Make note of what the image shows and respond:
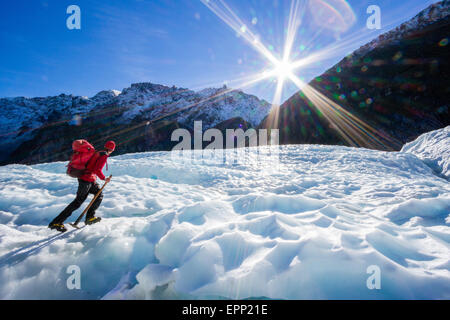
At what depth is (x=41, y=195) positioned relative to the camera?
200 inches

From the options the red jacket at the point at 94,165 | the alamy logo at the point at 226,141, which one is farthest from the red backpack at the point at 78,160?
the alamy logo at the point at 226,141

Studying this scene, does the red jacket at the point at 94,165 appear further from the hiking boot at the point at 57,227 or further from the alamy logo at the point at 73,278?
the alamy logo at the point at 73,278

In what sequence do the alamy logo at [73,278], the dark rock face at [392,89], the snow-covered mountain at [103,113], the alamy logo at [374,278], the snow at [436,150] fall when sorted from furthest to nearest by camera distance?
the snow-covered mountain at [103,113], the dark rock face at [392,89], the snow at [436,150], the alamy logo at [73,278], the alamy logo at [374,278]

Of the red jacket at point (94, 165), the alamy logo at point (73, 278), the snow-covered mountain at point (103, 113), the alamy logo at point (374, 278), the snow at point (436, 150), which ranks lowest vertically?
the alamy logo at point (73, 278)

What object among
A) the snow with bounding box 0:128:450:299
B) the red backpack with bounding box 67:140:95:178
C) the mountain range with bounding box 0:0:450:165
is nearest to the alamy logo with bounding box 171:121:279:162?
the mountain range with bounding box 0:0:450:165

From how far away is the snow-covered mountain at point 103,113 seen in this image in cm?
7481

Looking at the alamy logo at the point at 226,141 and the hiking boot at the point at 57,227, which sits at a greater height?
the alamy logo at the point at 226,141

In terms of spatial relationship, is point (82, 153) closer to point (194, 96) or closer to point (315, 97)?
point (315, 97)

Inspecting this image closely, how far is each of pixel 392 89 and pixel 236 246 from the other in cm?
3756

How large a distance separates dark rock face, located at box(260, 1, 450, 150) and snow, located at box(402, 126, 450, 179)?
17688 mm

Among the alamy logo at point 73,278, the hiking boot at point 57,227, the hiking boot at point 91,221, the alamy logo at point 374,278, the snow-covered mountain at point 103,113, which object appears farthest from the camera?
the snow-covered mountain at point 103,113

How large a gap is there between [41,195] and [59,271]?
403cm

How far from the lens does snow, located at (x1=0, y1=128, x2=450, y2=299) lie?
201 cm

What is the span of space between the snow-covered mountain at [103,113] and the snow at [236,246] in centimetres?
6577
